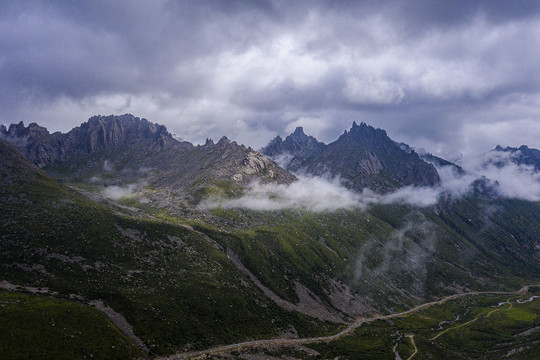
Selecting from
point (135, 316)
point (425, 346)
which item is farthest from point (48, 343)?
point (425, 346)

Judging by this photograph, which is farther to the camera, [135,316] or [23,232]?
[23,232]

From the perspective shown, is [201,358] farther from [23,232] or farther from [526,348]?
[526,348]

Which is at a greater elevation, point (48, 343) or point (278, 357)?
point (48, 343)

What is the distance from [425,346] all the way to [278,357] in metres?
109

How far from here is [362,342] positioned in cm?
19912

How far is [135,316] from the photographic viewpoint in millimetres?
146875

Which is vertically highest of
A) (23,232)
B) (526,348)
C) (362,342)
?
(23,232)

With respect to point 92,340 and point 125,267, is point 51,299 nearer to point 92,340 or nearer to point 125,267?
point 92,340

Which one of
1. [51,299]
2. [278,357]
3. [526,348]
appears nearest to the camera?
[51,299]

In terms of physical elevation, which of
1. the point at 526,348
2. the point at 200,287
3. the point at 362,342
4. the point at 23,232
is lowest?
the point at 362,342

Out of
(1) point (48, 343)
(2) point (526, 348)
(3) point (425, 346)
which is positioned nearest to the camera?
(1) point (48, 343)

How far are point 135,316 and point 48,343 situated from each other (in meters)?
41.9

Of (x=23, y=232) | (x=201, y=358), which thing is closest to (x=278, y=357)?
(x=201, y=358)

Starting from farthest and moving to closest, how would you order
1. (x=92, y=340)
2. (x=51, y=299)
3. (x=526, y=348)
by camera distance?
(x=526, y=348) < (x=51, y=299) < (x=92, y=340)
